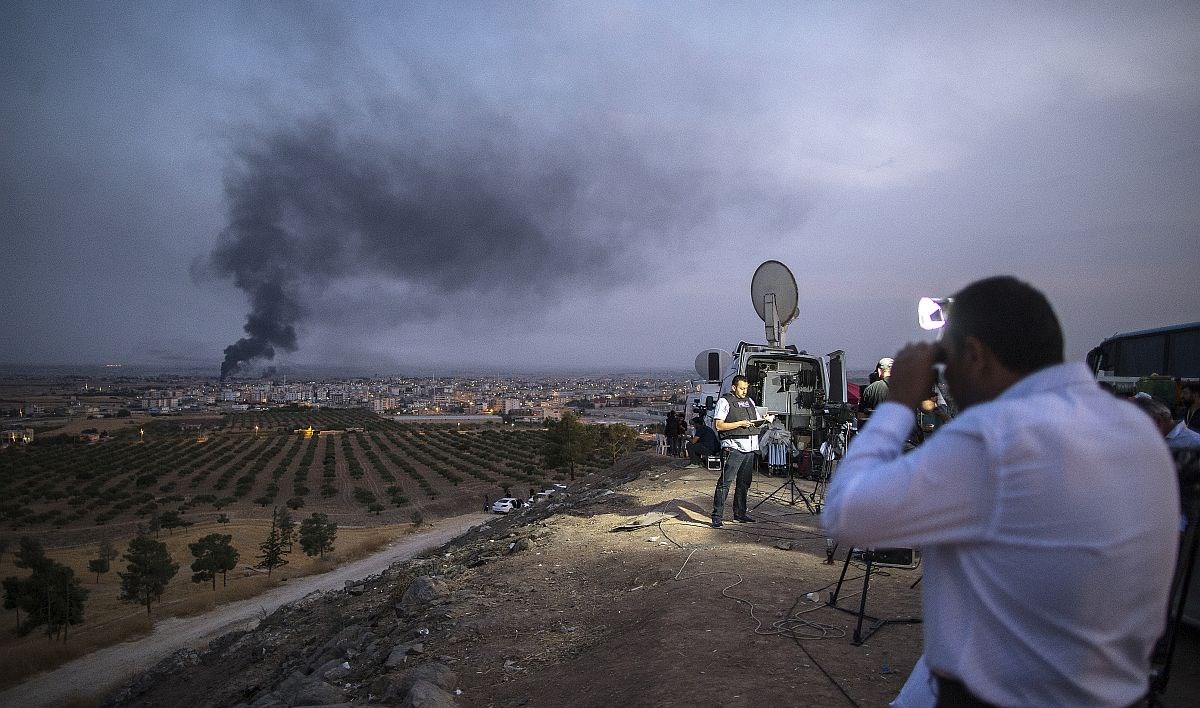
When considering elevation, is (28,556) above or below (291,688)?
below

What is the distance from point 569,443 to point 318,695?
44.5 m

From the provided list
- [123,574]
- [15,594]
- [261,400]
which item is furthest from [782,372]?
[261,400]

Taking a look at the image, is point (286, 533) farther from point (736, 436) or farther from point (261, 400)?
point (261, 400)

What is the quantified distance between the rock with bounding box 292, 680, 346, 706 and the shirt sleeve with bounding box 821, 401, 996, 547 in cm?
513

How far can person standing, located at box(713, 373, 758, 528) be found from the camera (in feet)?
26.1

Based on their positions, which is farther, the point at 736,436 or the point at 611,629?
the point at 736,436

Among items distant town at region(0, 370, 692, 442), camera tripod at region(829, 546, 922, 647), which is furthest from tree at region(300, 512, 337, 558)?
distant town at region(0, 370, 692, 442)

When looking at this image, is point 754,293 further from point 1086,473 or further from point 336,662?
point 1086,473

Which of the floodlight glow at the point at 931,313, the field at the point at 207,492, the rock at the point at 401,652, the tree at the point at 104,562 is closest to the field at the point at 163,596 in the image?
the field at the point at 207,492

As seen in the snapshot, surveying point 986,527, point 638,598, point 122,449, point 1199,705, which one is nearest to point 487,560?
point 638,598

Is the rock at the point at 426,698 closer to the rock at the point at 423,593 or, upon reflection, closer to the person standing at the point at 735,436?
the rock at the point at 423,593

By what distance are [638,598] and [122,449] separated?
84.0 m

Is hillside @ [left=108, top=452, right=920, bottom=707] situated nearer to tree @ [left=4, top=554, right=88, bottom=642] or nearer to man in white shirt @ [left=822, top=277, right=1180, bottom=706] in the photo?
man in white shirt @ [left=822, top=277, right=1180, bottom=706]

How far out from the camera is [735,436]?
805 cm
